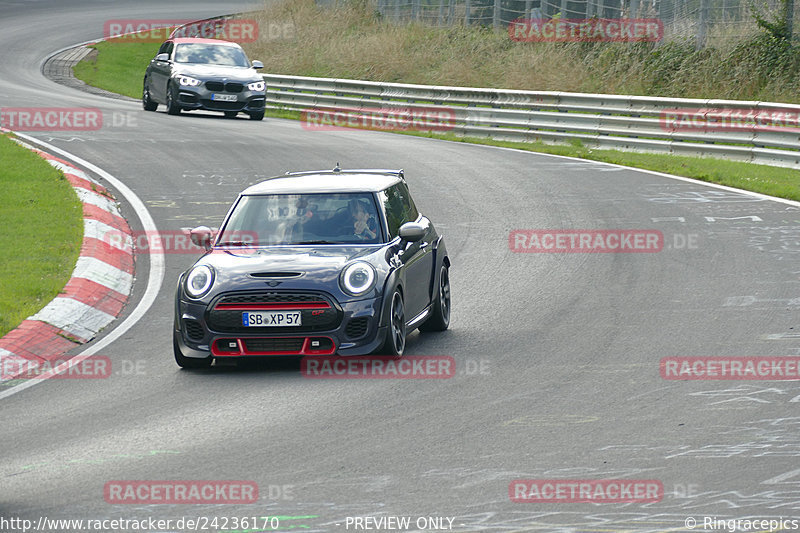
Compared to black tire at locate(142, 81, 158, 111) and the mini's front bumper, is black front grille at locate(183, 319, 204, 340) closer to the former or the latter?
the mini's front bumper

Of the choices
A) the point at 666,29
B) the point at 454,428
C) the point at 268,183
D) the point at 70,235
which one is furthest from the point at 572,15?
the point at 454,428

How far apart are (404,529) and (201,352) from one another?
4.25 metres

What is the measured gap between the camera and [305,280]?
9836mm

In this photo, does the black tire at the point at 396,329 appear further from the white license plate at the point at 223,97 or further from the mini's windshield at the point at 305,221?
the white license plate at the point at 223,97

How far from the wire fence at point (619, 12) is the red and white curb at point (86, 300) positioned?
17.6 m

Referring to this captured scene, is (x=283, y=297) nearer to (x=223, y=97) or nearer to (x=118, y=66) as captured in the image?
(x=223, y=97)

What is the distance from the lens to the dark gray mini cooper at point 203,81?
94.5 feet

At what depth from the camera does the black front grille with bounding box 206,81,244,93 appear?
28781mm

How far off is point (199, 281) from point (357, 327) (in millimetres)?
1357

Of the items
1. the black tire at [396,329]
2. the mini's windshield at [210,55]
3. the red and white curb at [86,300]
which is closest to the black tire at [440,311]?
the black tire at [396,329]

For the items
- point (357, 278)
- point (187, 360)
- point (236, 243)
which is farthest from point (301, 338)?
point (236, 243)

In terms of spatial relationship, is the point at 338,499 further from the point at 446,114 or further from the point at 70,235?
the point at 446,114


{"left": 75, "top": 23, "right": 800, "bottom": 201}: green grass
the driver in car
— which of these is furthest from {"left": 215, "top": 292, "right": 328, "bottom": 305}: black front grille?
{"left": 75, "top": 23, "right": 800, "bottom": 201}: green grass

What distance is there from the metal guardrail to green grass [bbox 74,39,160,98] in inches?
362
